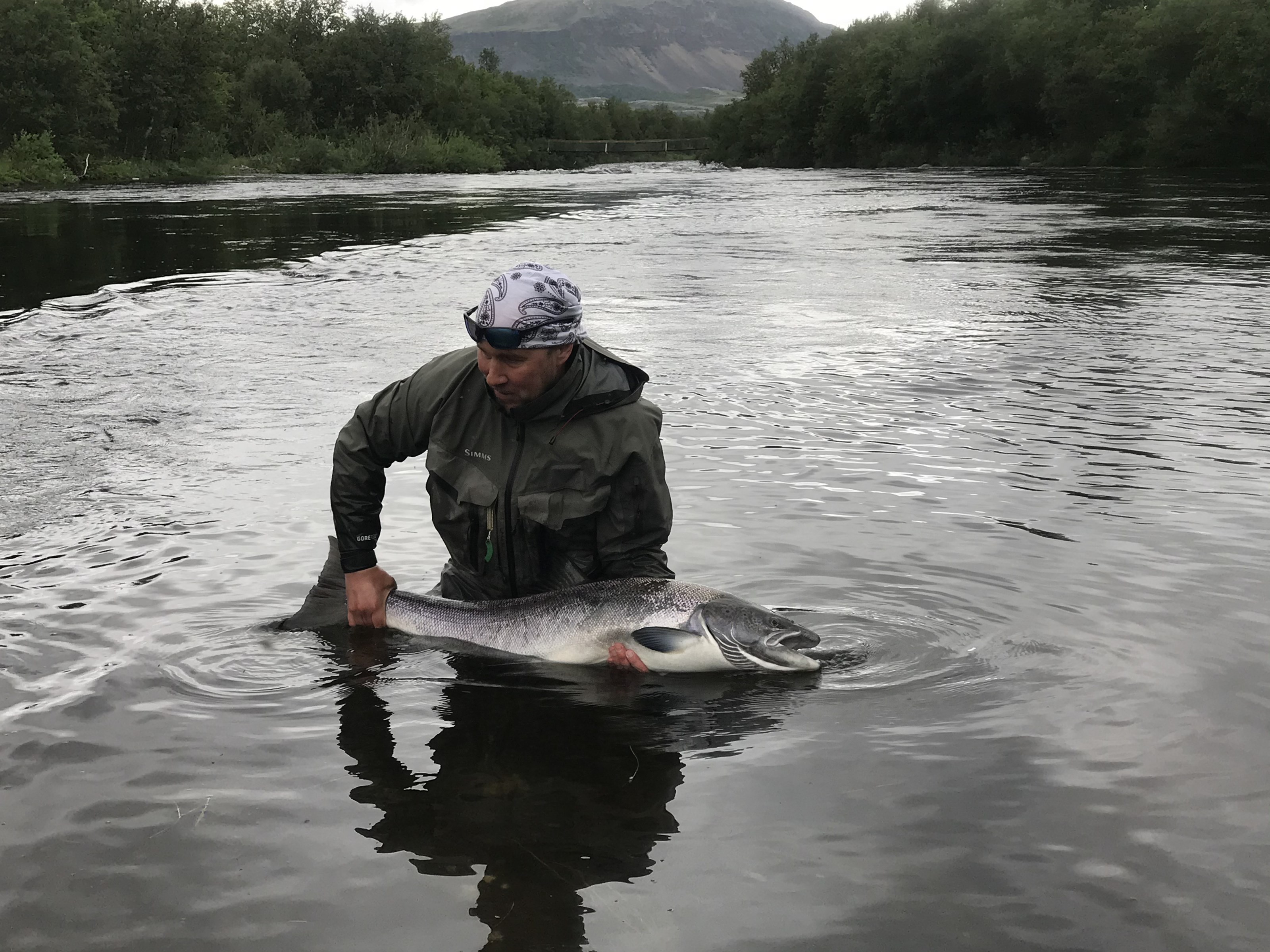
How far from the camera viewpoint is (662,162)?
479 feet

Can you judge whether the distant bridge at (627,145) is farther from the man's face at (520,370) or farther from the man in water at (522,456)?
the man's face at (520,370)

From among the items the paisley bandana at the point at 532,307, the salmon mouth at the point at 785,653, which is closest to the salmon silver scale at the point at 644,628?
the salmon mouth at the point at 785,653

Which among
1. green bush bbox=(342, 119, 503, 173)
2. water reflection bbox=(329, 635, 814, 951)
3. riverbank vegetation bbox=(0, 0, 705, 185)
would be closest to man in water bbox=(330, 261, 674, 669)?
water reflection bbox=(329, 635, 814, 951)

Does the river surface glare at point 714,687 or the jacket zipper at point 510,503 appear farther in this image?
the jacket zipper at point 510,503

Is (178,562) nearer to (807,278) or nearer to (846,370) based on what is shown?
(846,370)

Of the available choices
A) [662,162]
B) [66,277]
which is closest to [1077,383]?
[66,277]

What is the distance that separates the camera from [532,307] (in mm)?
4652

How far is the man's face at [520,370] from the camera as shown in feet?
15.5

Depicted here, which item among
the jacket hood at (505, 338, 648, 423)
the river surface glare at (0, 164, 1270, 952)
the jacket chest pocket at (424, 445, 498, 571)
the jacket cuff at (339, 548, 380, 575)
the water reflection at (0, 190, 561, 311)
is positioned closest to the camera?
the river surface glare at (0, 164, 1270, 952)

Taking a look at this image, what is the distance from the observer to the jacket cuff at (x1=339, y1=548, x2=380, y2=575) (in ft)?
17.1

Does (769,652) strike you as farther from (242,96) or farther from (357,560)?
(242,96)

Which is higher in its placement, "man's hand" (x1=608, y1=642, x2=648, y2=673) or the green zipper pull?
the green zipper pull

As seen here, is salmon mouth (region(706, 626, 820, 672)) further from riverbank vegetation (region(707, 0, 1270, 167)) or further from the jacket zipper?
riverbank vegetation (region(707, 0, 1270, 167))

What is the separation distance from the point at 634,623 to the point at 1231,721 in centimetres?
209
